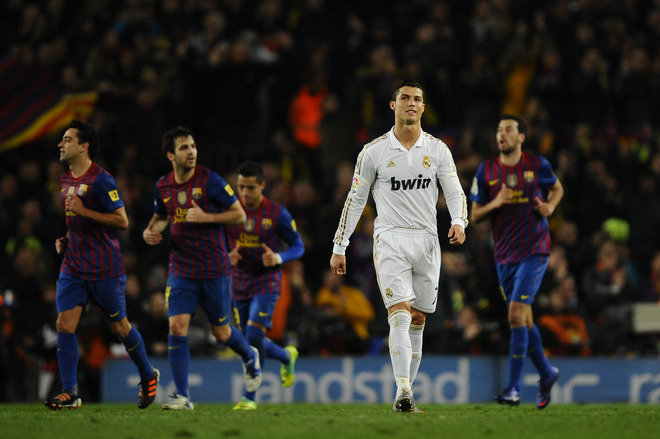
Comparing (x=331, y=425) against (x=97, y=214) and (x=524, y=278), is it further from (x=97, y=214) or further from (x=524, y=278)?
(x=524, y=278)

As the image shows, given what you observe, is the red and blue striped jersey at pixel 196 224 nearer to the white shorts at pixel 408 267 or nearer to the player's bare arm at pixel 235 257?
the player's bare arm at pixel 235 257

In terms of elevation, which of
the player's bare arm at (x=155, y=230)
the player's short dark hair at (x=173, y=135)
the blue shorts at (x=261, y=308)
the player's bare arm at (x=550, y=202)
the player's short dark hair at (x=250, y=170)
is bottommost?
the blue shorts at (x=261, y=308)

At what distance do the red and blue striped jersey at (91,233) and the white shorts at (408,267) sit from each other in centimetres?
260

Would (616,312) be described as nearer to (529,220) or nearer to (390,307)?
(529,220)

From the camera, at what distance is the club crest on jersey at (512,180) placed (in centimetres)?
1121

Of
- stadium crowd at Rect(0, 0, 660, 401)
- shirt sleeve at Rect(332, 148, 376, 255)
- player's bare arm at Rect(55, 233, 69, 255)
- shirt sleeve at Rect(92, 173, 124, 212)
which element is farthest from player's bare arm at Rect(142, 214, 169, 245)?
stadium crowd at Rect(0, 0, 660, 401)

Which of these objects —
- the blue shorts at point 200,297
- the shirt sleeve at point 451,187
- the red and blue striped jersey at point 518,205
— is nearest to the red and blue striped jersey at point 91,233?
the blue shorts at point 200,297

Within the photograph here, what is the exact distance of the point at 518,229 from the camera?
439 inches

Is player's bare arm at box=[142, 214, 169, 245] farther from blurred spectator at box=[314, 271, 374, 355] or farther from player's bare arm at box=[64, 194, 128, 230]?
blurred spectator at box=[314, 271, 374, 355]

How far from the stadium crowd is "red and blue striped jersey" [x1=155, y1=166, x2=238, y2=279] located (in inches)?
188

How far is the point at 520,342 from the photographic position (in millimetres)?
10992

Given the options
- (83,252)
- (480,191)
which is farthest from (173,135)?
(480,191)

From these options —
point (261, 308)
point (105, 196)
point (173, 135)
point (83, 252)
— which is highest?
point (173, 135)

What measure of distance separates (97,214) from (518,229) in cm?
440
